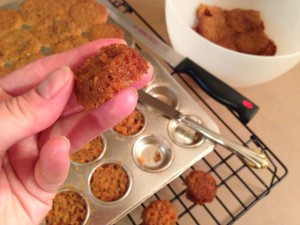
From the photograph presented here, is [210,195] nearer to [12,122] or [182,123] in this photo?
[182,123]

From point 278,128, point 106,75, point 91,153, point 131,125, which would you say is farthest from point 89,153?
point 278,128

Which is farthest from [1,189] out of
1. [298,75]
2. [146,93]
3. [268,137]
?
[298,75]

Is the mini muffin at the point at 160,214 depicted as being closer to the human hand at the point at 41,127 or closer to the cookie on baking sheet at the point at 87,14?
the human hand at the point at 41,127

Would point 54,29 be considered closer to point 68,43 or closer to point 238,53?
point 68,43

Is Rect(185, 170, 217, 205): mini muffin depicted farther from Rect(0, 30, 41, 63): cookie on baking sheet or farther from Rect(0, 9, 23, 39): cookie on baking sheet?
Rect(0, 9, 23, 39): cookie on baking sheet

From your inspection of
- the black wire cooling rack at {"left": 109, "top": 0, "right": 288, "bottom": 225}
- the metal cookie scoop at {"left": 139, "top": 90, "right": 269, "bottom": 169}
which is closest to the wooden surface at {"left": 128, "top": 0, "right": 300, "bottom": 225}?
the black wire cooling rack at {"left": 109, "top": 0, "right": 288, "bottom": 225}

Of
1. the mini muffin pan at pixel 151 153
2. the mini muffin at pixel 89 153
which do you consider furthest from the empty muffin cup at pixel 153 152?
the mini muffin at pixel 89 153
